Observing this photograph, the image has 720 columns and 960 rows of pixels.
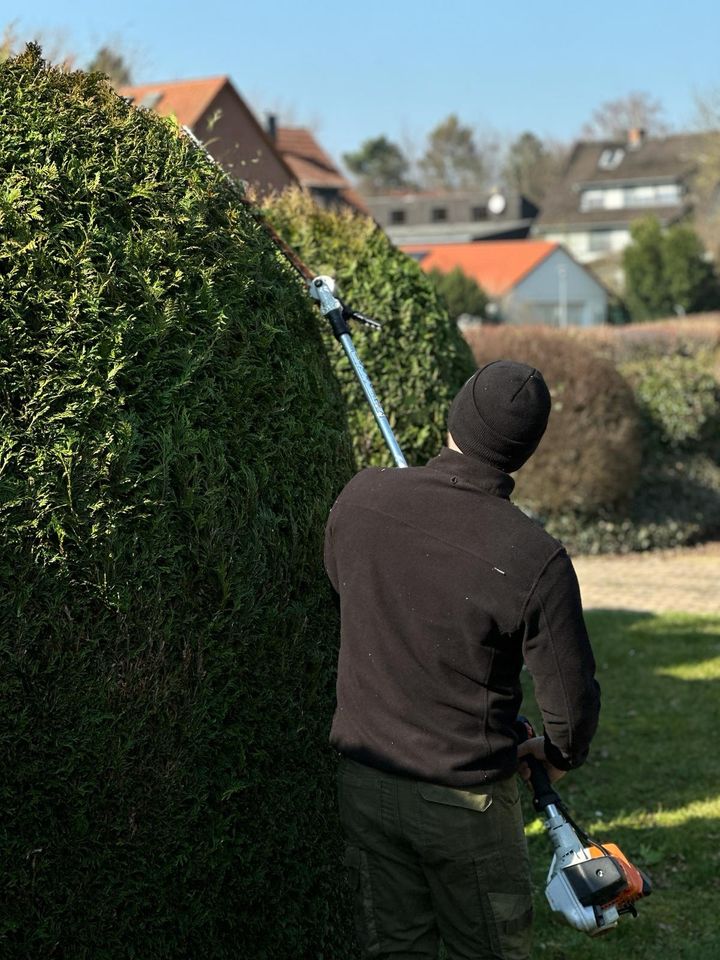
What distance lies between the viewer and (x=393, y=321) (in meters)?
6.34

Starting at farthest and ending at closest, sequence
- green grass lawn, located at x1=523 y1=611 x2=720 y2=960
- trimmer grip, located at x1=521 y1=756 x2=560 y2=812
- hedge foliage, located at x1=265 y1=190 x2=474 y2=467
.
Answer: hedge foliage, located at x1=265 y1=190 x2=474 y2=467 < green grass lawn, located at x1=523 y1=611 x2=720 y2=960 < trimmer grip, located at x1=521 y1=756 x2=560 y2=812

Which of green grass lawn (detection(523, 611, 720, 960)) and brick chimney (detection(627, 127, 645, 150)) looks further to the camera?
brick chimney (detection(627, 127, 645, 150))

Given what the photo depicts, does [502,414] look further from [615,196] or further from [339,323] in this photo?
[615,196]

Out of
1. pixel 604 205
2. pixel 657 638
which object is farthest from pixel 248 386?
pixel 604 205

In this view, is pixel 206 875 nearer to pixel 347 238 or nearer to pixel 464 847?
pixel 464 847

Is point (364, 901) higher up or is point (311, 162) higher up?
point (311, 162)

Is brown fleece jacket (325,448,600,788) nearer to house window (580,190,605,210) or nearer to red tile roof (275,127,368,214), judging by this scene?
red tile roof (275,127,368,214)

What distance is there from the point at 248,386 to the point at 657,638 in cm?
669

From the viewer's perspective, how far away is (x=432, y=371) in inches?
251

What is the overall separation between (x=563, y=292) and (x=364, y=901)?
54487mm

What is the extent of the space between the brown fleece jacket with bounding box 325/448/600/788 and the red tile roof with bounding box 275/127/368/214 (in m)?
28.3

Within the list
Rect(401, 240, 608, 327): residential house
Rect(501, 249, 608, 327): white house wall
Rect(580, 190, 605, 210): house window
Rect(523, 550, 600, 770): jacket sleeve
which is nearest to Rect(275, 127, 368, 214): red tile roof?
Rect(401, 240, 608, 327): residential house

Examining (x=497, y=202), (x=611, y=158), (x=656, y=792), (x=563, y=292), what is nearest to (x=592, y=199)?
(x=611, y=158)

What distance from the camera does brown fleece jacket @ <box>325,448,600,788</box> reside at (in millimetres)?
2725
